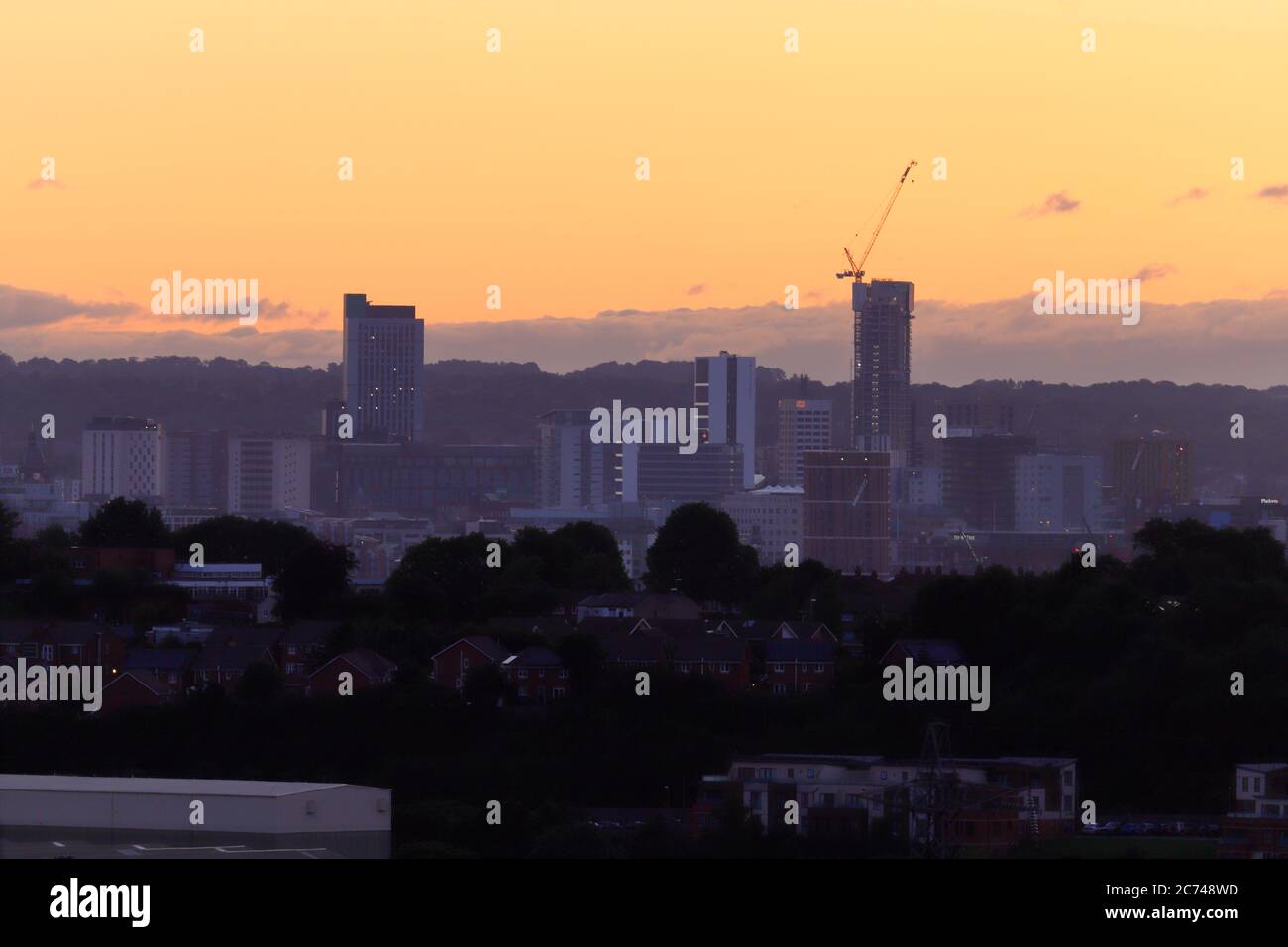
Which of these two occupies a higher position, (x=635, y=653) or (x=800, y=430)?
(x=800, y=430)

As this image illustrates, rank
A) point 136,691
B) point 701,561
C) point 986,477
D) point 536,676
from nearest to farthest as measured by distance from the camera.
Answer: point 136,691 < point 536,676 < point 701,561 < point 986,477

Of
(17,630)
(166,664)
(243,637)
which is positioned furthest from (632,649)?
(17,630)

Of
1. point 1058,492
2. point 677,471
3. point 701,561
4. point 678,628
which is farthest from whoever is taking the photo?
point 677,471

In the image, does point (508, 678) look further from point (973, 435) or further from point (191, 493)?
point (973, 435)

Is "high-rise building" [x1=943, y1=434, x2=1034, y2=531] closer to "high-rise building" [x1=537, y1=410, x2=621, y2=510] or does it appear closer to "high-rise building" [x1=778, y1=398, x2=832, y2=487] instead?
"high-rise building" [x1=778, y1=398, x2=832, y2=487]

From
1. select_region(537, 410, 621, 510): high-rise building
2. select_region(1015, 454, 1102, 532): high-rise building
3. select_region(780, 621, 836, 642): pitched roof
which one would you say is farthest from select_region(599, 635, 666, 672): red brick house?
select_region(537, 410, 621, 510): high-rise building
